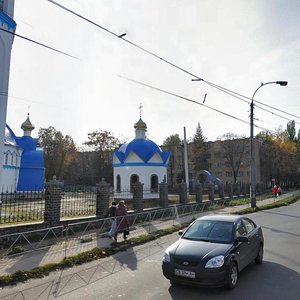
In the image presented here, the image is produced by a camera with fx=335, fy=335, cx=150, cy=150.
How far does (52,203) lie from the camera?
44.7 feet

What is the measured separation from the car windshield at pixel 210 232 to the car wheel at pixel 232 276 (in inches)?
24.1

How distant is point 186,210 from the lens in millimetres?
24750

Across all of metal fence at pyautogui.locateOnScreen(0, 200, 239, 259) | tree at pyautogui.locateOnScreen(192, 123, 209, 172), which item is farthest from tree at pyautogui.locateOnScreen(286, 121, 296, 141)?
metal fence at pyautogui.locateOnScreen(0, 200, 239, 259)

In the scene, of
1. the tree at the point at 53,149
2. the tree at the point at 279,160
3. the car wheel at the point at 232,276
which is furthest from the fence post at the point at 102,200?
the tree at the point at 279,160

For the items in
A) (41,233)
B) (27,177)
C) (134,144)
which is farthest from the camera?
(27,177)

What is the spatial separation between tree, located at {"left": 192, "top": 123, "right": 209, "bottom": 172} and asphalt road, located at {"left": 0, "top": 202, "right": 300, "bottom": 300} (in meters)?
69.4

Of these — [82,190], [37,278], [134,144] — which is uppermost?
[134,144]

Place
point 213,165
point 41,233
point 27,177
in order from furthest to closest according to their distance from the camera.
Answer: point 213,165, point 27,177, point 41,233

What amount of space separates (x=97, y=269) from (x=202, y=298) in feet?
11.3

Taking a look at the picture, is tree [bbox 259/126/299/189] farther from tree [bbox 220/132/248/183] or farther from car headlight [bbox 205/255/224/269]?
car headlight [bbox 205/255/224/269]

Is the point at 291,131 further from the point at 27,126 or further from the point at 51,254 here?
the point at 51,254

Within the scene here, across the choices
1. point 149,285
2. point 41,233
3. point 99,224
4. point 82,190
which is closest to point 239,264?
point 149,285

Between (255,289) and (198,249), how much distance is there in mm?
1376

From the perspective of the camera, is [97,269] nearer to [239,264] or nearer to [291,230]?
[239,264]
